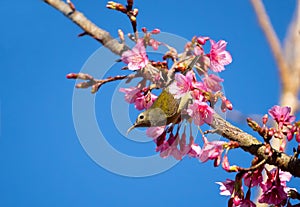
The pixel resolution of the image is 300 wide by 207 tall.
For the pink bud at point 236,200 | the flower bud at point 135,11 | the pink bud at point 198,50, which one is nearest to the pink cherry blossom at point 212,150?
the pink bud at point 236,200

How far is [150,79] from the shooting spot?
1273mm

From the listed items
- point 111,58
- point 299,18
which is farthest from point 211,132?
point 299,18

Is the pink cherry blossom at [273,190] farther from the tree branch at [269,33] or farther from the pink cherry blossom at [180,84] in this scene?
the tree branch at [269,33]

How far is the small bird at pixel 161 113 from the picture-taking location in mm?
1187

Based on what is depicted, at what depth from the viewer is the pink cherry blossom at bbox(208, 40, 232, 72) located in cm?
150

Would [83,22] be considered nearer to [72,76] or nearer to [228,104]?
[72,76]

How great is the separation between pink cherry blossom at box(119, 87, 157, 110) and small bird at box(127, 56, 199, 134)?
4.8 inches

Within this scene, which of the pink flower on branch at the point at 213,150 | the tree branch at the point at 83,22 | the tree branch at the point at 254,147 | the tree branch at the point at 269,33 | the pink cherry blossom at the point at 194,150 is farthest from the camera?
the tree branch at the point at 269,33

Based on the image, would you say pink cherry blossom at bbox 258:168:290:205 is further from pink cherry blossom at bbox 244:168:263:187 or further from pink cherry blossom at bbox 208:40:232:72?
pink cherry blossom at bbox 208:40:232:72

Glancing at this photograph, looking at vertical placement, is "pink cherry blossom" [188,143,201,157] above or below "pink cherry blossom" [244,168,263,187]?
above

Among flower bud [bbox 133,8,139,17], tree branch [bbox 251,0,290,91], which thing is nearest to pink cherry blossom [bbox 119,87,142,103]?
flower bud [bbox 133,8,139,17]

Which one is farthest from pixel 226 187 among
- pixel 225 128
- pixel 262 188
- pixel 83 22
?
pixel 83 22

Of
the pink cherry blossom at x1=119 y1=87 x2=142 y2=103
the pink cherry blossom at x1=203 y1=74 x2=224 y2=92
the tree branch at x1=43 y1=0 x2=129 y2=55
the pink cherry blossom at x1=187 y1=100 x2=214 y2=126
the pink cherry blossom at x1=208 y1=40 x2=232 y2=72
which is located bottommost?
the pink cherry blossom at x1=187 y1=100 x2=214 y2=126

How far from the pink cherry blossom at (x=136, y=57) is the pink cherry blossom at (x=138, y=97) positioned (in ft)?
0.35
